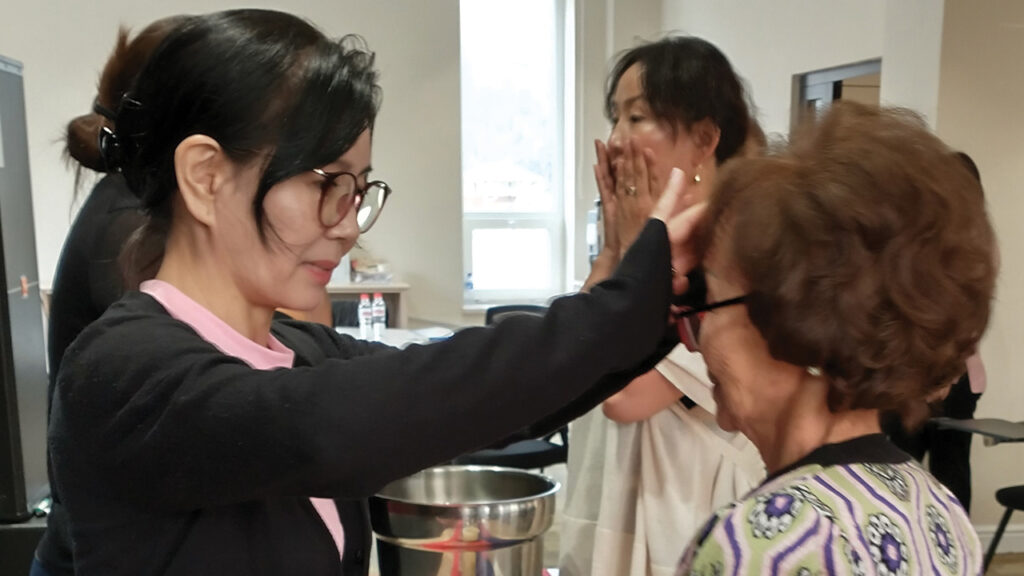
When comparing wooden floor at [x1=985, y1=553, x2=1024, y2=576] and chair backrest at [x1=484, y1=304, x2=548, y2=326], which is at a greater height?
chair backrest at [x1=484, y1=304, x2=548, y2=326]

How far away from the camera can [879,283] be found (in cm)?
79

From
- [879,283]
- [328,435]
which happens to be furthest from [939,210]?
[328,435]

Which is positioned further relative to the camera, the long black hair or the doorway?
the doorway

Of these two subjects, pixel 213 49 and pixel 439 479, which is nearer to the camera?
pixel 213 49

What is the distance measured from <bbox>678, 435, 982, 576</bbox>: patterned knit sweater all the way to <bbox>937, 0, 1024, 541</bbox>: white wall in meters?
2.95

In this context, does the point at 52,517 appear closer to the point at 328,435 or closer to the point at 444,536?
the point at 444,536

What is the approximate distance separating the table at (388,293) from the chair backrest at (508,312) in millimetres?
723

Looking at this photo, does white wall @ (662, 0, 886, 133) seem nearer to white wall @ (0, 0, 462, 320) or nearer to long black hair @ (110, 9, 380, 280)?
white wall @ (0, 0, 462, 320)

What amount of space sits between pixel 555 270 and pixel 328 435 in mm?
5705

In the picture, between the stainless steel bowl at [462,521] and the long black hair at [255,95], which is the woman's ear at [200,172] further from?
the stainless steel bowl at [462,521]

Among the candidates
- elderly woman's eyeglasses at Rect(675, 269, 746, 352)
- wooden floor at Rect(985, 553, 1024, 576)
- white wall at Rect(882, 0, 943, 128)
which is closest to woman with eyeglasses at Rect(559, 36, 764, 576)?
elderly woman's eyeglasses at Rect(675, 269, 746, 352)

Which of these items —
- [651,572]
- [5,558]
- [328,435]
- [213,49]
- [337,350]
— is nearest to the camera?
→ [328,435]

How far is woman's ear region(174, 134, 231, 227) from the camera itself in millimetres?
776

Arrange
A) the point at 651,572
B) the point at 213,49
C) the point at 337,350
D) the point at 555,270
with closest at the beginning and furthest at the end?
1. the point at 213,49
2. the point at 337,350
3. the point at 651,572
4. the point at 555,270
